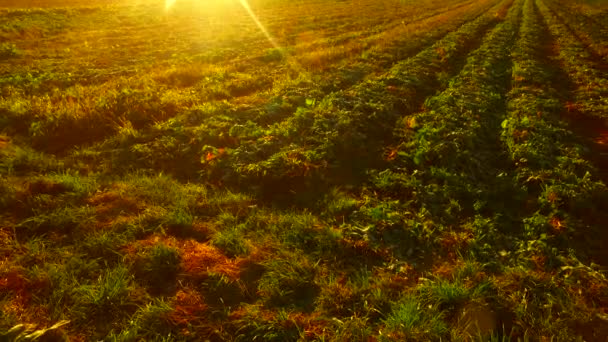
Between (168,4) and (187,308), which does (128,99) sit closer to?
(187,308)

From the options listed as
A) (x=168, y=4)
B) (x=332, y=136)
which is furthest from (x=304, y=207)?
(x=168, y=4)

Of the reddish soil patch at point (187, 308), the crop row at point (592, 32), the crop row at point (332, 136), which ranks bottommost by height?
the crop row at point (592, 32)

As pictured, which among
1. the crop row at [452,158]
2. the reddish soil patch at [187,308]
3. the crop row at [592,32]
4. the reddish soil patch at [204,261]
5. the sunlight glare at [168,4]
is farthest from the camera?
the sunlight glare at [168,4]

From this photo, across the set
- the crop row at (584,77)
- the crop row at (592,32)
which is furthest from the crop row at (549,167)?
the crop row at (592,32)

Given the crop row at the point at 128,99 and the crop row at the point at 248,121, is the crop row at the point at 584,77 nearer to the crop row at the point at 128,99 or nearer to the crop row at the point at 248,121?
the crop row at the point at 248,121

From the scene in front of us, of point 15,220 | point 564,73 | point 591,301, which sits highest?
point 15,220

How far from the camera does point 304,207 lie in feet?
24.1

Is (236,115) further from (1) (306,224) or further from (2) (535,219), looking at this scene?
(2) (535,219)

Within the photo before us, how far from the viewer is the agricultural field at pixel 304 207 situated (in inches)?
186

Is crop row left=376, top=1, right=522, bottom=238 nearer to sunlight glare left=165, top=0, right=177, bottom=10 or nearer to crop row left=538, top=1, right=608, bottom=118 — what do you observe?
crop row left=538, top=1, right=608, bottom=118

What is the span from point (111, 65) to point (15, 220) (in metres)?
14.5

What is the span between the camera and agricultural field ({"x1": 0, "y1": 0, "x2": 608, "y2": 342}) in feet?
15.5

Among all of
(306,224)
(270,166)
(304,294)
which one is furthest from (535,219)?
(270,166)

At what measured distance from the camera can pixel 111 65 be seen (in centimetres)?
1900
